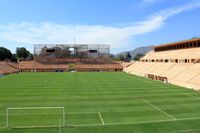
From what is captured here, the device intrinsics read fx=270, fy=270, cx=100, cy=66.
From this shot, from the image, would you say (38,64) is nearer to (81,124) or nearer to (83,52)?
(83,52)

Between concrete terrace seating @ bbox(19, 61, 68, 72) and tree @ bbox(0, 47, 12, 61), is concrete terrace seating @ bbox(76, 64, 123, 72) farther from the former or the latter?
tree @ bbox(0, 47, 12, 61)

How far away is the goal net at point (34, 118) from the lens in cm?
1706

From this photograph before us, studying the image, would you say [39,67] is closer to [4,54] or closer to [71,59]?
[71,59]

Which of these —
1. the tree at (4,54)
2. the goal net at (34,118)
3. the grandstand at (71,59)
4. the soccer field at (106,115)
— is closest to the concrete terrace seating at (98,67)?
the grandstand at (71,59)

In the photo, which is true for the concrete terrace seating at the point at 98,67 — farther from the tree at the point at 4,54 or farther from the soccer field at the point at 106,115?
the soccer field at the point at 106,115

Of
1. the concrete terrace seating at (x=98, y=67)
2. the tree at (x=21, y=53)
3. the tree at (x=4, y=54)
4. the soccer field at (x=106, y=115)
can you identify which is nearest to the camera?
the soccer field at (x=106, y=115)

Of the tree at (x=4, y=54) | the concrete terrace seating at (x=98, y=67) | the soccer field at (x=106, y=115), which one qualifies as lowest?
the soccer field at (x=106, y=115)

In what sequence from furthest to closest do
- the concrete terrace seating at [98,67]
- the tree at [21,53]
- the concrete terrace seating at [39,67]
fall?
the tree at [21,53]
the concrete terrace seating at [98,67]
the concrete terrace seating at [39,67]

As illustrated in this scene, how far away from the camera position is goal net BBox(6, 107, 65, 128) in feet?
56.0

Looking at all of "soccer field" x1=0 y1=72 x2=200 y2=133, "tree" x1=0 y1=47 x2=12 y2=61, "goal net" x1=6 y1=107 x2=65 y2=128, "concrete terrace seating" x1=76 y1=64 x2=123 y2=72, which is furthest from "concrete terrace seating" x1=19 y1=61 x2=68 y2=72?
"goal net" x1=6 y1=107 x2=65 y2=128

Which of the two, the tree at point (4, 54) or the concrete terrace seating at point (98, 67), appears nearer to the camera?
the concrete terrace seating at point (98, 67)

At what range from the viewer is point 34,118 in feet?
61.2

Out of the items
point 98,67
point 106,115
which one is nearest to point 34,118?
point 106,115

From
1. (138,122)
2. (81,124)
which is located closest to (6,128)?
(81,124)
